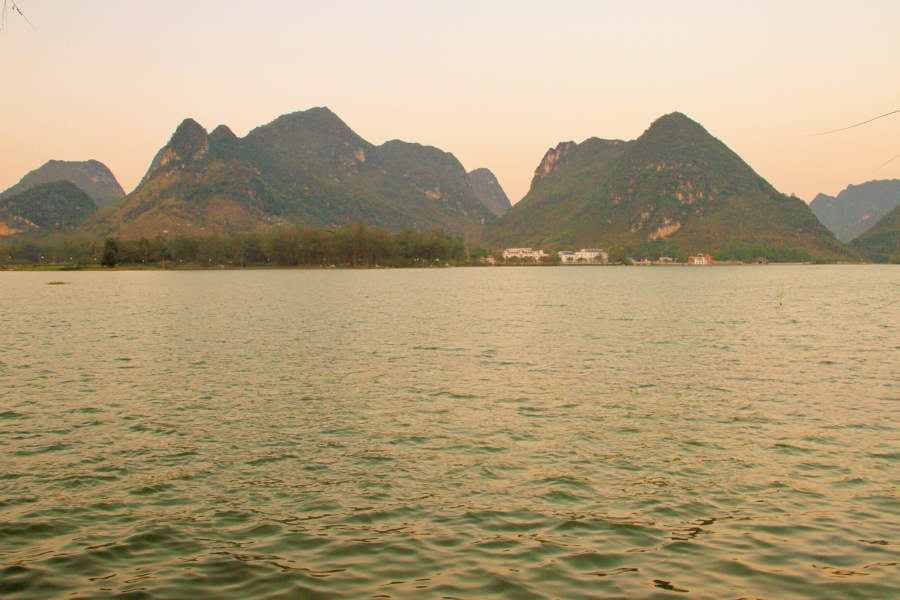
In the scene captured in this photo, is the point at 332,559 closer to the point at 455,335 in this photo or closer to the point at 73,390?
the point at 73,390

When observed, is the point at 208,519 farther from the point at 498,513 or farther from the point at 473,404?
the point at 473,404

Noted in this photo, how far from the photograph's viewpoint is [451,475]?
1538 cm

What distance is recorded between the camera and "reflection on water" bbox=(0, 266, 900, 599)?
10375 millimetres

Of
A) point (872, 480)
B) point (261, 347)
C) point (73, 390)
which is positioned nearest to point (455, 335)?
point (261, 347)

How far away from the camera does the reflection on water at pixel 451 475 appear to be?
34.0 ft

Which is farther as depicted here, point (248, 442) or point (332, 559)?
point (248, 442)

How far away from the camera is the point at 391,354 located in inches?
1444

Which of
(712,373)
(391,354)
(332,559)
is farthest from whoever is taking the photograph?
(391,354)

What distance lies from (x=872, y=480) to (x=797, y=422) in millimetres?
5647

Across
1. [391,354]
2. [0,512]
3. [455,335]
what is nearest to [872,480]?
[0,512]

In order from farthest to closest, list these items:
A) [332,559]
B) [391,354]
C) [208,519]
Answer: [391,354] < [208,519] < [332,559]

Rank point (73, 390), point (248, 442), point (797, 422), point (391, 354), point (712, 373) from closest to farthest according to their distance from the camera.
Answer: point (248, 442), point (797, 422), point (73, 390), point (712, 373), point (391, 354)

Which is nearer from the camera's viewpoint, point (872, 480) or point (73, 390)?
point (872, 480)

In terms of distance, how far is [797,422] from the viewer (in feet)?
66.5
